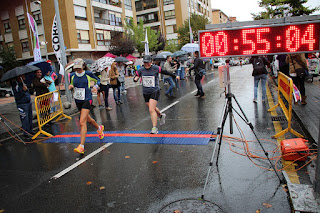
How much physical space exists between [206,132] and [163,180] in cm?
257

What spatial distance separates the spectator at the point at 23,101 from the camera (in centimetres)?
725

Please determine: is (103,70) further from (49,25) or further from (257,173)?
(49,25)

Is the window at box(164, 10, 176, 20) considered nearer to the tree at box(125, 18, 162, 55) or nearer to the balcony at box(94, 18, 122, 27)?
the tree at box(125, 18, 162, 55)

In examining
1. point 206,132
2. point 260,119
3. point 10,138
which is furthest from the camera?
point 10,138

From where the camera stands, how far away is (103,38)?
39250 mm

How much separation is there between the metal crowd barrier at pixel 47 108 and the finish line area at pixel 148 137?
100 cm

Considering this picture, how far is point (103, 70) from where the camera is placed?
36.1 feet

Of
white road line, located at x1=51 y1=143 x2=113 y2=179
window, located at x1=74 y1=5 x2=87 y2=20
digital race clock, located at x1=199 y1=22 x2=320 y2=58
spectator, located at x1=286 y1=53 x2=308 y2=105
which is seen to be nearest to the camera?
digital race clock, located at x1=199 y1=22 x2=320 y2=58

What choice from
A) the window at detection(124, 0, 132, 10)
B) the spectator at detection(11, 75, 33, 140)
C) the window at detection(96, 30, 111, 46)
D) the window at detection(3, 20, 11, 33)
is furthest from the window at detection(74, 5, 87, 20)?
the spectator at detection(11, 75, 33, 140)

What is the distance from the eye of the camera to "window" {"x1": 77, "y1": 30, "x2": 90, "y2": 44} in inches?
1381

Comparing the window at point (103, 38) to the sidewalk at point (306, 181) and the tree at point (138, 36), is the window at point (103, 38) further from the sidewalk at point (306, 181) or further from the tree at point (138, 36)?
the sidewalk at point (306, 181)

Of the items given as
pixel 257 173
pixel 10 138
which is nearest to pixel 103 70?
pixel 10 138

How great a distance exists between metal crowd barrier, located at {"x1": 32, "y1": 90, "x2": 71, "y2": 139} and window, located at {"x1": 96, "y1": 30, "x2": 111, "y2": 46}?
1201 inches

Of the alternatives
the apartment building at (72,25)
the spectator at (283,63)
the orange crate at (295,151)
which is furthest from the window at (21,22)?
the orange crate at (295,151)
